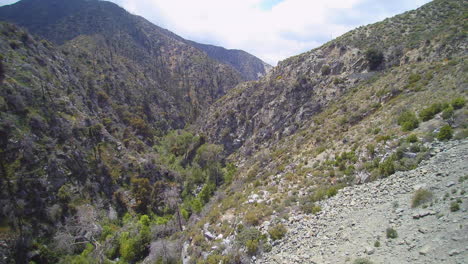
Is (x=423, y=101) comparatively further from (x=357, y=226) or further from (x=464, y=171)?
(x=357, y=226)

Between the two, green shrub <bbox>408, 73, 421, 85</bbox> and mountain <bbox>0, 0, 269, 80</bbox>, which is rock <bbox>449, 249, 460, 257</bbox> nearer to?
green shrub <bbox>408, 73, 421, 85</bbox>

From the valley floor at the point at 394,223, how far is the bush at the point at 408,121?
3.52 m

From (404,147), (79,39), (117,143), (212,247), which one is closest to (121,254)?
(212,247)

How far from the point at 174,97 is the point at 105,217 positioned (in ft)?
→ 216

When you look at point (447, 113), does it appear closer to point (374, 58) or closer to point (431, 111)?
point (431, 111)

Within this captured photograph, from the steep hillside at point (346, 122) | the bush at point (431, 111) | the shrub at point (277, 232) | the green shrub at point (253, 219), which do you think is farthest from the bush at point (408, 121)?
the green shrub at point (253, 219)

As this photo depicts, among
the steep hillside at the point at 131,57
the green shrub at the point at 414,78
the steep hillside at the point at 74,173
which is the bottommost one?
the steep hillside at the point at 74,173

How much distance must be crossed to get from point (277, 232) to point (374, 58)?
33.0 meters

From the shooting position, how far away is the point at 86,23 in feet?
347

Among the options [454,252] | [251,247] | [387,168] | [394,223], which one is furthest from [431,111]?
[251,247]

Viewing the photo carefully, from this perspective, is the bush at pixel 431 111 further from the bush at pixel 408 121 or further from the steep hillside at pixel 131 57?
the steep hillside at pixel 131 57

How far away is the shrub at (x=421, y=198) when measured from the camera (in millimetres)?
7926

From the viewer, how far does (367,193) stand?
10.8m

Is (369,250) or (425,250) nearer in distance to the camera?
(425,250)
